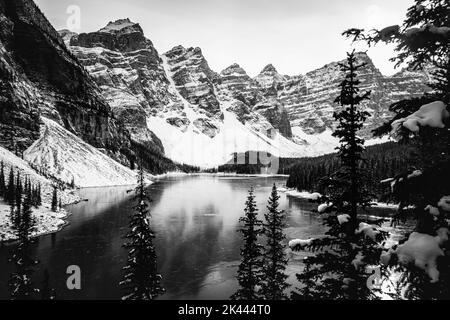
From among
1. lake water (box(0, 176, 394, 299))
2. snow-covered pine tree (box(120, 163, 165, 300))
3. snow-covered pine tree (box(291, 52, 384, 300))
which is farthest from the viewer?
lake water (box(0, 176, 394, 299))

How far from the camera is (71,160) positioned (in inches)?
6033

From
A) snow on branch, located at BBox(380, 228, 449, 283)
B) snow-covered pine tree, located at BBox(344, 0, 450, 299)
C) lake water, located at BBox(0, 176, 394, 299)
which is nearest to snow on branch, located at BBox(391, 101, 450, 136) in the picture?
snow-covered pine tree, located at BBox(344, 0, 450, 299)

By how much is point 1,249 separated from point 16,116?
120 meters

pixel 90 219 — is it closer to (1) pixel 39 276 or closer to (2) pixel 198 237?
(2) pixel 198 237

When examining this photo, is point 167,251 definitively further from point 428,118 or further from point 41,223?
point 428,118

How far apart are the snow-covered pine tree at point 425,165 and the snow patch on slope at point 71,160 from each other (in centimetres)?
14479

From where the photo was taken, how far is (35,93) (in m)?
180

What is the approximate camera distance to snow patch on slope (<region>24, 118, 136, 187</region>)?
141m

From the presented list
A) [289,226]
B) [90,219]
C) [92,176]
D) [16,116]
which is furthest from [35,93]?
[289,226]

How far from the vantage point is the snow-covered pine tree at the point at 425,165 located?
19.2 feet

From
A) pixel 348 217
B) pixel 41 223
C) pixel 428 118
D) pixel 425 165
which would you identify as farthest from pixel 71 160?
pixel 428 118

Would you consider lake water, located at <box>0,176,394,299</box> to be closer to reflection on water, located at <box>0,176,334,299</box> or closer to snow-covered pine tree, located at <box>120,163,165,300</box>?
reflection on water, located at <box>0,176,334,299</box>

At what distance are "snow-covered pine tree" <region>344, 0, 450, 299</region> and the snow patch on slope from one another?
144787mm
